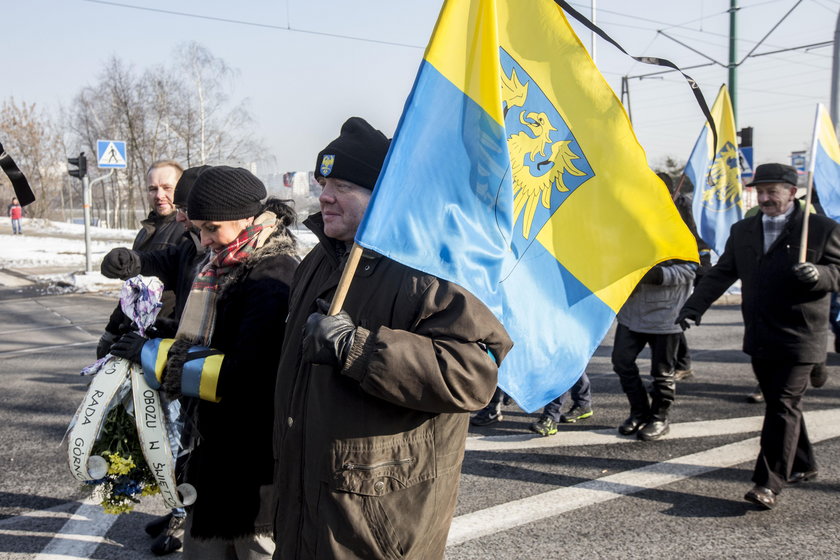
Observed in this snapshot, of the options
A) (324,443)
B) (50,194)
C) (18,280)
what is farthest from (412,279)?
(50,194)

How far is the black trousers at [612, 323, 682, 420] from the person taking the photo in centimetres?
579

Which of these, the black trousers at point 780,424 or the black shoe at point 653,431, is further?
the black shoe at point 653,431

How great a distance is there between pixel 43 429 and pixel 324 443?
15.2 feet

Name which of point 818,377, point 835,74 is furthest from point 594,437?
point 835,74

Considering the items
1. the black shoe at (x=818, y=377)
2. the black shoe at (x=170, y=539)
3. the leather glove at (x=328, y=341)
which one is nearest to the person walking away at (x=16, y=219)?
the black shoe at (x=170, y=539)

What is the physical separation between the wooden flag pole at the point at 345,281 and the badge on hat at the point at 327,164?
0.40 metres

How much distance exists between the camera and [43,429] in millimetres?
5906

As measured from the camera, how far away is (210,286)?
286cm

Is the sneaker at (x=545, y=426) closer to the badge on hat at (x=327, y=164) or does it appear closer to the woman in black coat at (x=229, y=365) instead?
the woman in black coat at (x=229, y=365)

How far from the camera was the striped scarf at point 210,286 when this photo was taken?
2.83m

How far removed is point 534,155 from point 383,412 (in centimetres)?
127

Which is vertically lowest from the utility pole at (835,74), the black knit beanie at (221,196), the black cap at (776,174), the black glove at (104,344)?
the black glove at (104,344)

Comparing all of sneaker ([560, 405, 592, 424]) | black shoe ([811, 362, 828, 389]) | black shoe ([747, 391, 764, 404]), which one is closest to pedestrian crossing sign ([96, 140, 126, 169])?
sneaker ([560, 405, 592, 424])

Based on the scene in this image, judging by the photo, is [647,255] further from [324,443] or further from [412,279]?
[324,443]
